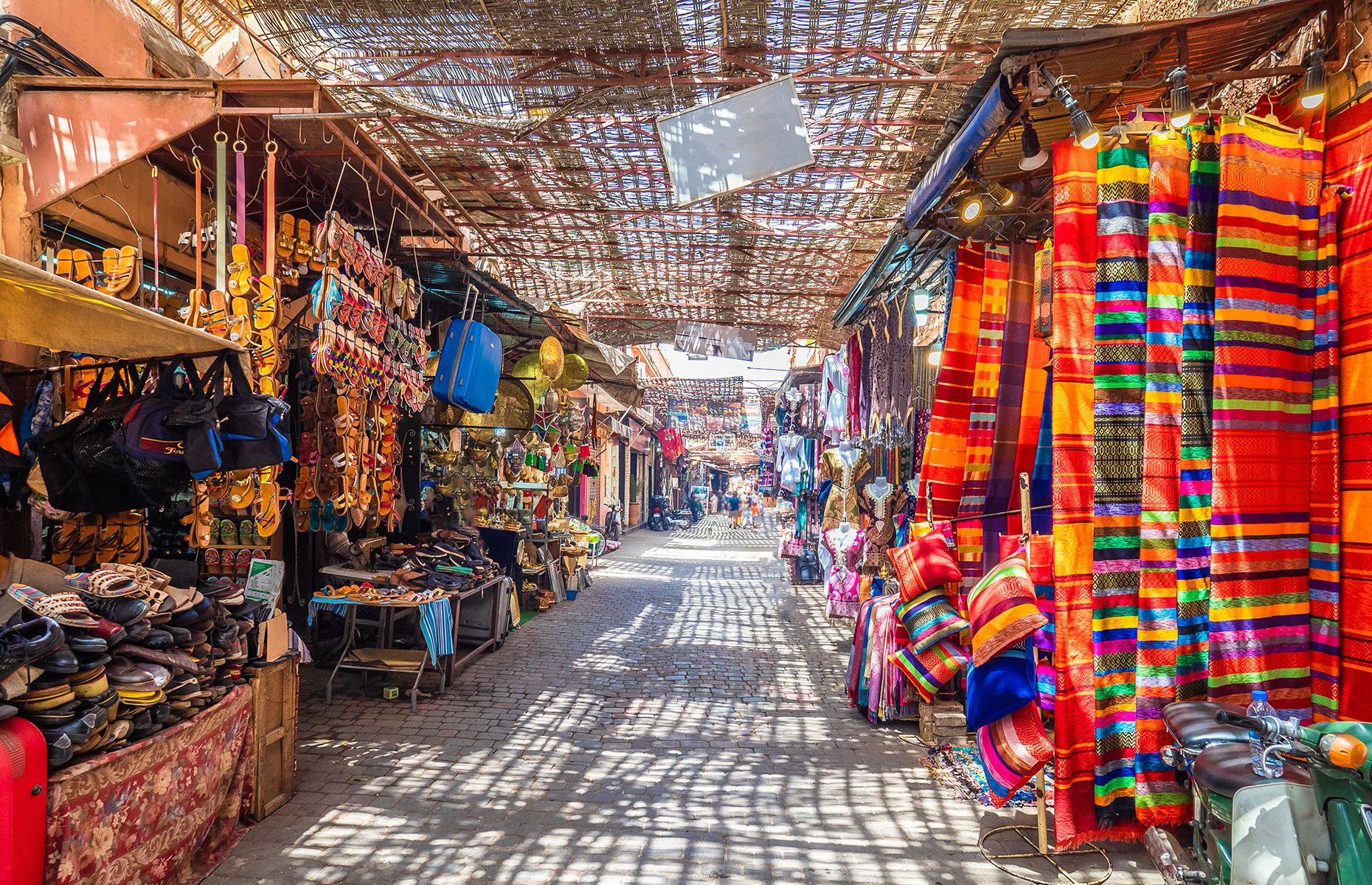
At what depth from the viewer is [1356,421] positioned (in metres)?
2.30

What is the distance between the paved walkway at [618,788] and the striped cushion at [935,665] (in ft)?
2.33

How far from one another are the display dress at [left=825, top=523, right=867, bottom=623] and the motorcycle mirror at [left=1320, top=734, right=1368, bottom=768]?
6.46m

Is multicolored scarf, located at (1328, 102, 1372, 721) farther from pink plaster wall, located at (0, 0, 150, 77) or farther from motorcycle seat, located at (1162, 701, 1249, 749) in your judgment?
pink plaster wall, located at (0, 0, 150, 77)

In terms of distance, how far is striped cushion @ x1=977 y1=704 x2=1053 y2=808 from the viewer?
319 cm

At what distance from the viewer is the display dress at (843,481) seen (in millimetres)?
8695

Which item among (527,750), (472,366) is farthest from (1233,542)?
(472,366)

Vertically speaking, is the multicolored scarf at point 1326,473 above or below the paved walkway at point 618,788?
above

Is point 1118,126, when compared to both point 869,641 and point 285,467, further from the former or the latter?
point 285,467

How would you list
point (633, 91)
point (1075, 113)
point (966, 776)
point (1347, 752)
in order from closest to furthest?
1. point (1347, 752)
2. point (1075, 113)
3. point (966, 776)
4. point (633, 91)

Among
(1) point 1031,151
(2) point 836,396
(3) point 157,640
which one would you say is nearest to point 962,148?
(1) point 1031,151

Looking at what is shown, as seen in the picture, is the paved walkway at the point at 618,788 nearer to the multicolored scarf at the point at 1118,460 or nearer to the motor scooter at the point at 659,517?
the multicolored scarf at the point at 1118,460

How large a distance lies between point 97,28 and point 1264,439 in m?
6.72

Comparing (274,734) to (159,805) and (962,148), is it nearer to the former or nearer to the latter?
(159,805)

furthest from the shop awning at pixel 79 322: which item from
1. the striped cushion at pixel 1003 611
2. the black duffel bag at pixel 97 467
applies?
the striped cushion at pixel 1003 611
